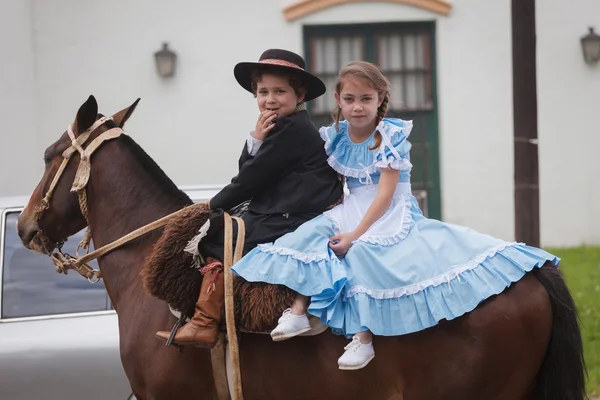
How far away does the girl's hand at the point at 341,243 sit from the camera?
380cm

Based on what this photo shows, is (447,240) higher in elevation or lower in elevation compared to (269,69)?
lower

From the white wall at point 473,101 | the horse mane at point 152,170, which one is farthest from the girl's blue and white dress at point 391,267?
the white wall at point 473,101

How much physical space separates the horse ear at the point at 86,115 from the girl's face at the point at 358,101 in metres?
1.20

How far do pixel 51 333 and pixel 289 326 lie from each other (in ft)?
6.71

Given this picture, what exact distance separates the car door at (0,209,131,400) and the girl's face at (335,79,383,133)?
2081 millimetres

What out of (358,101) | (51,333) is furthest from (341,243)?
(51,333)

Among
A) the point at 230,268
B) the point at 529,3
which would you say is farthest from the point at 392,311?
the point at 529,3

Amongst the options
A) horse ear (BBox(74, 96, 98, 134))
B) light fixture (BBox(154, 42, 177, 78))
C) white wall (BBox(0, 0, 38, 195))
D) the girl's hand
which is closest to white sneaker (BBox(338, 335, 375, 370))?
the girl's hand

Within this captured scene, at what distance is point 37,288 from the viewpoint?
211 inches

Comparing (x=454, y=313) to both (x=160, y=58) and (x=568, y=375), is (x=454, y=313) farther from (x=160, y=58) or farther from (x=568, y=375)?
(x=160, y=58)

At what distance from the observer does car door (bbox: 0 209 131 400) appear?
5.04 meters

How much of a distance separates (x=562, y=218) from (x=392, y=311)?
9.04m

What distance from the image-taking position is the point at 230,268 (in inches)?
152

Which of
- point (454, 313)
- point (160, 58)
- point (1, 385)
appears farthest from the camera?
point (160, 58)
